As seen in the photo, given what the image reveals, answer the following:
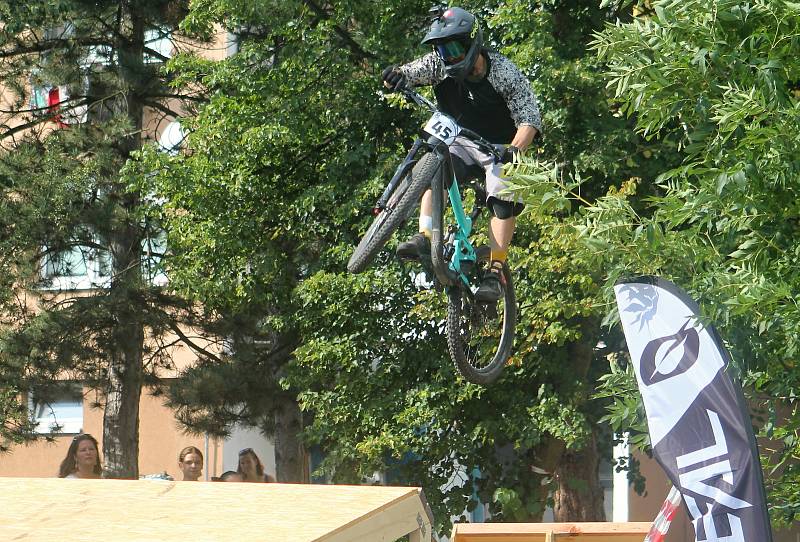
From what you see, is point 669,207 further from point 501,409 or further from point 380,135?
point 380,135

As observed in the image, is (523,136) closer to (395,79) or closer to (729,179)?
(395,79)

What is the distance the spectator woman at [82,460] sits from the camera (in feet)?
26.7

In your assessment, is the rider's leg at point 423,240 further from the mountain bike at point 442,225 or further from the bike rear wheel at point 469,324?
the bike rear wheel at point 469,324

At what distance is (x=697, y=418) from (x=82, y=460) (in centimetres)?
467

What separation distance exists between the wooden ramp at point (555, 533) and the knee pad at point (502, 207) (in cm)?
254

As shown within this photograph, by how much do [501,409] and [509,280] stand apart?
523 cm

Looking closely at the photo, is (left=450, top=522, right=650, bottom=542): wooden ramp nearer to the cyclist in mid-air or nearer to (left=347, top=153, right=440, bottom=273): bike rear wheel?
the cyclist in mid-air

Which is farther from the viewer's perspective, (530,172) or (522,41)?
(522,41)

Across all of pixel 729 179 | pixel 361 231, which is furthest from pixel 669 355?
pixel 361 231

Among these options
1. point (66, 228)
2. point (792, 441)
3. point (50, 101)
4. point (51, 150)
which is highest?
point (50, 101)

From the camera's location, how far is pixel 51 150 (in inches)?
584

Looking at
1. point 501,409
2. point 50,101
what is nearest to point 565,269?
point 501,409

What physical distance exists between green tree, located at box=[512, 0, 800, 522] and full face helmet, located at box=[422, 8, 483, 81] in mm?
664

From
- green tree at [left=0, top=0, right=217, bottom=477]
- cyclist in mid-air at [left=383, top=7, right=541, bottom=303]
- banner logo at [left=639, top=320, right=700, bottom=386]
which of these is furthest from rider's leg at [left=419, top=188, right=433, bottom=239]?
green tree at [left=0, top=0, right=217, bottom=477]
